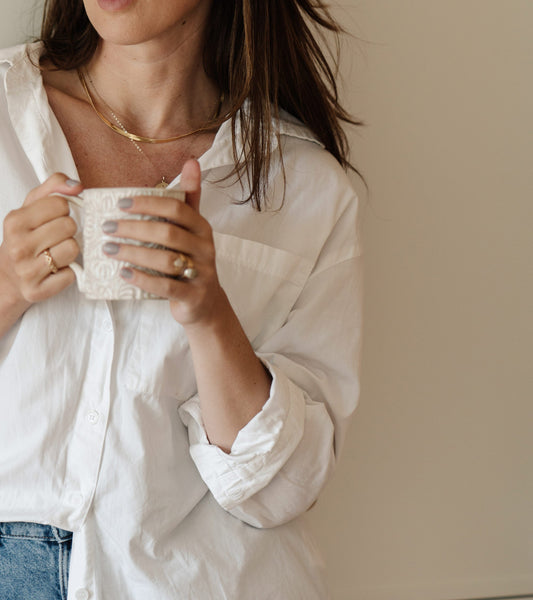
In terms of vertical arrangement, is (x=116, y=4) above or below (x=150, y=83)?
above

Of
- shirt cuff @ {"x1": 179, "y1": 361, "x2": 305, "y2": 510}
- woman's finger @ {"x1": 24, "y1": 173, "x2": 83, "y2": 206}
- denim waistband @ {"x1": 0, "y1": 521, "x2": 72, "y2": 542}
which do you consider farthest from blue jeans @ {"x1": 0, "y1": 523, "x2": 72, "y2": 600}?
woman's finger @ {"x1": 24, "y1": 173, "x2": 83, "y2": 206}

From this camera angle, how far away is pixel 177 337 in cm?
109

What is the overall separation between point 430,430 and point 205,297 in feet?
2.89

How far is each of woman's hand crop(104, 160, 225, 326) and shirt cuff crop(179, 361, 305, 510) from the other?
24 cm

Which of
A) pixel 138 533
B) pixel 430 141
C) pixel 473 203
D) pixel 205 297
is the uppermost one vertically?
pixel 205 297

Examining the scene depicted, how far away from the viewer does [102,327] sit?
105 centimetres

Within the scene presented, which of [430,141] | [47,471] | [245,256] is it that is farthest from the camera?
[430,141]

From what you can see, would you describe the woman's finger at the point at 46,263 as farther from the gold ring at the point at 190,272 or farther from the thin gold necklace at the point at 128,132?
the thin gold necklace at the point at 128,132

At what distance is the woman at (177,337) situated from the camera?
104 centimetres

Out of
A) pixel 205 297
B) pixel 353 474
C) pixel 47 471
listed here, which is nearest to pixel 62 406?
pixel 47 471

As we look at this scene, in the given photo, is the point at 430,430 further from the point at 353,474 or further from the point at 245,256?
the point at 245,256

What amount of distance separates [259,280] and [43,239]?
1.21 ft

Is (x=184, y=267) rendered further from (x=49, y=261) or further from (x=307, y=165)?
(x=307, y=165)

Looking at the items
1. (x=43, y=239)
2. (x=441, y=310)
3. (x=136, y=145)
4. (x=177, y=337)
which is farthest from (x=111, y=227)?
(x=441, y=310)
